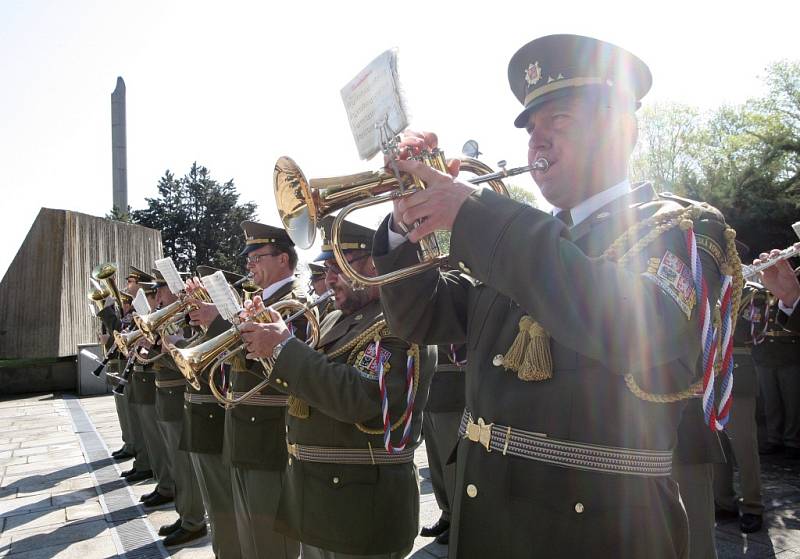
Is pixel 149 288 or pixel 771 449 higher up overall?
pixel 149 288

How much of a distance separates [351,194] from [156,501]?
19.5 feet

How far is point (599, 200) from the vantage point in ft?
6.37

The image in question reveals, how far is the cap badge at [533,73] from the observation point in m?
1.98

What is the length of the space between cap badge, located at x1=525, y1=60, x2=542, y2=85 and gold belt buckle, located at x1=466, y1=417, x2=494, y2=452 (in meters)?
1.06

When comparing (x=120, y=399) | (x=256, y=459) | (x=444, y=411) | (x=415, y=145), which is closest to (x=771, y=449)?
(x=444, y=411)

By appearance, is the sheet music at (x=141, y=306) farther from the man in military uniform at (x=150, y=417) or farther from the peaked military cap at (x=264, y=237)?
the peaked military cap at (x=264, y=237)

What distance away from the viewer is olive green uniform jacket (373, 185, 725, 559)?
60.2 inches

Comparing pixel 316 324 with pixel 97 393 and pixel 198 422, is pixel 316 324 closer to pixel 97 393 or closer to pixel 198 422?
pixel 198 422

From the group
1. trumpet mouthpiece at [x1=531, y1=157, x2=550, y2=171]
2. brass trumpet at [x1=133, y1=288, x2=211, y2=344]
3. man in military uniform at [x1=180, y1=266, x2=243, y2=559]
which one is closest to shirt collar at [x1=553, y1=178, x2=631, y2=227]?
trumpet mouthpiece at [x1=531, y1=157, x2=550, y2=171]

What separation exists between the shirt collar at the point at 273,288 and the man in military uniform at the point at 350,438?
145 cm

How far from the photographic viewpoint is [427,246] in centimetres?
207

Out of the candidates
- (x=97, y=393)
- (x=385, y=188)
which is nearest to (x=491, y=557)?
(x=385, y=188)

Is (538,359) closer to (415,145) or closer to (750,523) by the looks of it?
(415,145)

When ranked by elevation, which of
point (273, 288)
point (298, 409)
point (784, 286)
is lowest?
point (298, 409)
